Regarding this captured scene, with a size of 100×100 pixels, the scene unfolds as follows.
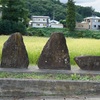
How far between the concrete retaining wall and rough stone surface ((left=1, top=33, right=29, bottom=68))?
54.0 inches

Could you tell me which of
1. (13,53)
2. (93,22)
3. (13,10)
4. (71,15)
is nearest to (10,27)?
(13,10)

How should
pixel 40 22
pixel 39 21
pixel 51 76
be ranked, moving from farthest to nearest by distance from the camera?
pixel 40 22 < pixel 39 21 < pixel 51 76

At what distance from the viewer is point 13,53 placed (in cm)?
719

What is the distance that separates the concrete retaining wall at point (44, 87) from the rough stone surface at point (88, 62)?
130cm

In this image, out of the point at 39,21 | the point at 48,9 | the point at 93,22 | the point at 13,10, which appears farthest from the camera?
the point at 48,9

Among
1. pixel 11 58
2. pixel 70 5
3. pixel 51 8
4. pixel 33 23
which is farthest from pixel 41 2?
pixel 11 58

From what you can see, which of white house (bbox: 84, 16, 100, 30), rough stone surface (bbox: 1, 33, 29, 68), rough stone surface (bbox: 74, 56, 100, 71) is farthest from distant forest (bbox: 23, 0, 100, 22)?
rough stone surface (bbox: 74, 56, 100, 71)

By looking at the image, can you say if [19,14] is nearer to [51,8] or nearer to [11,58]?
[11,58]

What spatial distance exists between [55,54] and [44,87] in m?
1.48

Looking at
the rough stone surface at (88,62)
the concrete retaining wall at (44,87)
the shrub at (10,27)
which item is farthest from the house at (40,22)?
the concrete retaining wall at (44,87)

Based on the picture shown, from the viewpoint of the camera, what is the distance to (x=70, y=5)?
41062mm

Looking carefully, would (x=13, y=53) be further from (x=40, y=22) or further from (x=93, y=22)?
(x=93, y=22)

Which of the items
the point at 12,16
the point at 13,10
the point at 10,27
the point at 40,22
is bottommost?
the point at 40,22

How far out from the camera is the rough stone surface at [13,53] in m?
7.18
